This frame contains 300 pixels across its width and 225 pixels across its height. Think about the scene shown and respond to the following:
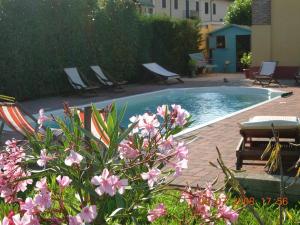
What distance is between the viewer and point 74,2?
15.2 meters

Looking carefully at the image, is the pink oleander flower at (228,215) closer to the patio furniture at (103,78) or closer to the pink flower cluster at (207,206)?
the pink flower cluster at (207,206)

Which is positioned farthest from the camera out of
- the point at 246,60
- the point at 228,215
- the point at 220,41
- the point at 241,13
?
the point at 241,13

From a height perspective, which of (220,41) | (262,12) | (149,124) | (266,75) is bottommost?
(266,75)

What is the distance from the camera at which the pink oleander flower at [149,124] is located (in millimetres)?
2410

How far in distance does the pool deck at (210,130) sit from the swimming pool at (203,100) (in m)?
0.65

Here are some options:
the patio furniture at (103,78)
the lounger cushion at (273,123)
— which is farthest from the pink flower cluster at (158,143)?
the patio furniture at (103,78)

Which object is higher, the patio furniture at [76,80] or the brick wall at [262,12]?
the brick wall at [262,12]

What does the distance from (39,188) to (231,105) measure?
41.4 ft

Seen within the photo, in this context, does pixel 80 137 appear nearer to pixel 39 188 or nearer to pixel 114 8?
pixel 39 188

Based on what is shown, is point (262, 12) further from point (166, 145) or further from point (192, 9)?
point (192, 9)

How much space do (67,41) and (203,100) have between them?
14.9 ft

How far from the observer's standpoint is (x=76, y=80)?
14.8 meters

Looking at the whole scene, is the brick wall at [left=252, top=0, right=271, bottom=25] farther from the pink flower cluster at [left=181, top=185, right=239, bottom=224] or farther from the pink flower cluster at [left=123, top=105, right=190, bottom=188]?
the pink flower cluster at [left=181, top=185, right=239, bottom=224]

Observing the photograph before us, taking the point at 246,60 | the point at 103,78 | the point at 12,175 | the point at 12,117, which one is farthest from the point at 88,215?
the point at 246,60
